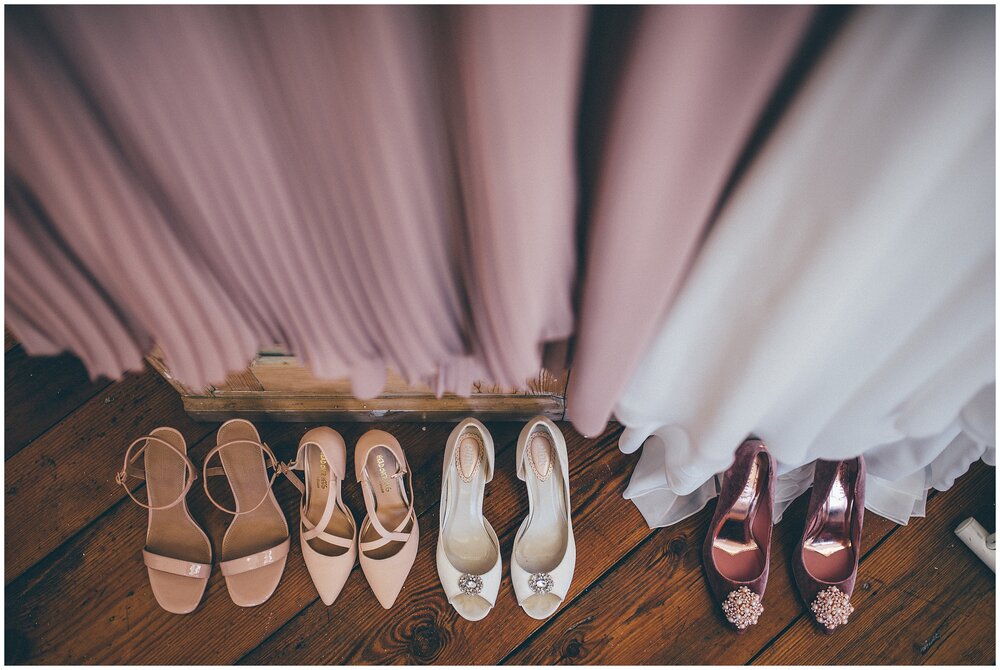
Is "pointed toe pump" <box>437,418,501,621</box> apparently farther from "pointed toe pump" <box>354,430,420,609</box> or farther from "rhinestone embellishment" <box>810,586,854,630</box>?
"rhinestone embellishment" <box>810,586,854,630</box>

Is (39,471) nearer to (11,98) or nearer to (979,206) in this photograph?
(11,98)

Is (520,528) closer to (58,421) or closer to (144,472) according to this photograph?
(144,472)

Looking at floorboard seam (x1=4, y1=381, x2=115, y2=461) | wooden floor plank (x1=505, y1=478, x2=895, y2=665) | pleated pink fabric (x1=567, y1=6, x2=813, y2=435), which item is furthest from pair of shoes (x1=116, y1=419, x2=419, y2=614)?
pleated pink fabric (x1=567, y1=6, x2=813, y2=435)

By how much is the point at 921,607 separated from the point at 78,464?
1.37 meters

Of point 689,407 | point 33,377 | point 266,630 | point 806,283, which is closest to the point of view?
point 806,283

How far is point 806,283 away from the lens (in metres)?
0.37

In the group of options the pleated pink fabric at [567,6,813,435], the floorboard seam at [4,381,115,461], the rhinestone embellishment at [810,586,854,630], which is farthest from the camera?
the floorboard seam at [4,381,115,461]

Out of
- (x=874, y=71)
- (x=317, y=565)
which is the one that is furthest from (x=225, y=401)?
(x=874, y=71)

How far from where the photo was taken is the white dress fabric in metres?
0.28

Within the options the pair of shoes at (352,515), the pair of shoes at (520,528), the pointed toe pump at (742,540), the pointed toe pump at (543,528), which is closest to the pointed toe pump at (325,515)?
the pair of shoes at (352,515)

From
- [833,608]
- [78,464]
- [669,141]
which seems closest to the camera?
[669,141]

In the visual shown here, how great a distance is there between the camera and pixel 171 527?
869 millimetres

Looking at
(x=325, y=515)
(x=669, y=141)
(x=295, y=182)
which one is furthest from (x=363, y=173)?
(x=325, y=515)

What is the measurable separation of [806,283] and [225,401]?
839 millimetres
